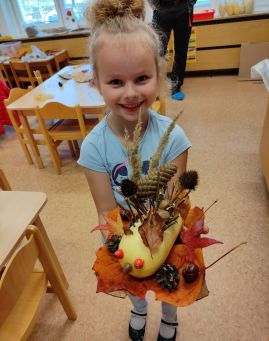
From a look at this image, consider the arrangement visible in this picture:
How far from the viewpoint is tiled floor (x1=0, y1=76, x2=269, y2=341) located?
1.18 meters

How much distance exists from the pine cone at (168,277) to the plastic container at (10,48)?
4.26m

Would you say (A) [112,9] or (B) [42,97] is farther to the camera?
(B) [42,97]

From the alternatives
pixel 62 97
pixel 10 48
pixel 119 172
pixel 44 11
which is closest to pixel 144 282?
pixel 119 172

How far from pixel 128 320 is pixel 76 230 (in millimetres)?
652

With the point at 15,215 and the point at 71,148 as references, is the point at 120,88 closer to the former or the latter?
the point at 15,215

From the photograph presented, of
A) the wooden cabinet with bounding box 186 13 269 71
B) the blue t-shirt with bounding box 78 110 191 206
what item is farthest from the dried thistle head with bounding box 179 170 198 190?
the wooden cabinet with bounding box 186 13 269 71

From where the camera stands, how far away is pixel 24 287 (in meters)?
0.87

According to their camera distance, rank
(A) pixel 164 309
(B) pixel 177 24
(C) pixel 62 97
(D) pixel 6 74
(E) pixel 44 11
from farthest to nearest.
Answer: (E) pixel 44 11 < (D) pixel 6 74 < (B) pixel 177 24 < (C) pixel 62 97 < (A) pixel 164 309

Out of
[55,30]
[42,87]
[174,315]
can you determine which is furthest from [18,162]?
[55,30]

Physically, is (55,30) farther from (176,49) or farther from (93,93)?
(93,93)

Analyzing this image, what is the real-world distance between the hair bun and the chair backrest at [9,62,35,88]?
10.7 feet

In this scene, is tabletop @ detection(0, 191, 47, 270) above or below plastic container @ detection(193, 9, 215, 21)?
below

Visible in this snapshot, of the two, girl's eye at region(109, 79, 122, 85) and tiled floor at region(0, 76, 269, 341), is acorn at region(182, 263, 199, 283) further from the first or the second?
tiled floor at region(0, 76, 269, 341)

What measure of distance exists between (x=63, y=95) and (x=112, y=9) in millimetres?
1476
